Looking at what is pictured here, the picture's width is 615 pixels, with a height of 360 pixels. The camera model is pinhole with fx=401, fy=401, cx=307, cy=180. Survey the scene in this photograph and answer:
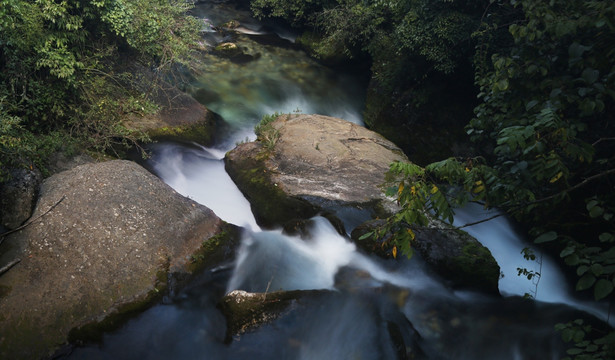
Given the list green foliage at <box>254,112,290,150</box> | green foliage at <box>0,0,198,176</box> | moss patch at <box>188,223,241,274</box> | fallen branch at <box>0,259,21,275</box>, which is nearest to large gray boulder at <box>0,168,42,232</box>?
green foliage at <box>0,0,198,176</box>

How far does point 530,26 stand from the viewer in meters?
4.40

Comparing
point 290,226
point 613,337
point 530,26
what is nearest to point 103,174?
point 290,226

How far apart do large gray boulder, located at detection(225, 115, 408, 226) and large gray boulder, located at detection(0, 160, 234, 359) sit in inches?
54.2

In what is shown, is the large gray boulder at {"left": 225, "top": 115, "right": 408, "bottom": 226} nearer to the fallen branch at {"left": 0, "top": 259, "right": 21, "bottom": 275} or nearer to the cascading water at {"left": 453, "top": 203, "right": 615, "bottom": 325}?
the cascading water at {"left": 453, "top": 203, "right": 615, "bottom": 325}

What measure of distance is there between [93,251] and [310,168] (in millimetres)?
4346

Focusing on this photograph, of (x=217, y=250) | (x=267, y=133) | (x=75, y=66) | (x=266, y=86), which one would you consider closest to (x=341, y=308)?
(x=217, y=250)

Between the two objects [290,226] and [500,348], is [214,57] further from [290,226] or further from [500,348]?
[500,348]

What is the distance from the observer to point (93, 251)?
5.54 m

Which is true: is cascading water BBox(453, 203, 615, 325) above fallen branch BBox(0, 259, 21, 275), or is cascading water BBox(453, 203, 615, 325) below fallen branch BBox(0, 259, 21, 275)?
above

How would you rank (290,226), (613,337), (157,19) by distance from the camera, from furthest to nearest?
(157,19) < (290,226) < (613,337)

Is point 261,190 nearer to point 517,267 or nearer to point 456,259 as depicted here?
point 456,259

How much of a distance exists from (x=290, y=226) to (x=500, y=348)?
12.1 feet

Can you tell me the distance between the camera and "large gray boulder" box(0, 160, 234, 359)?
4.84m

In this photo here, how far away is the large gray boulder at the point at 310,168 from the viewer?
24.7 ft
